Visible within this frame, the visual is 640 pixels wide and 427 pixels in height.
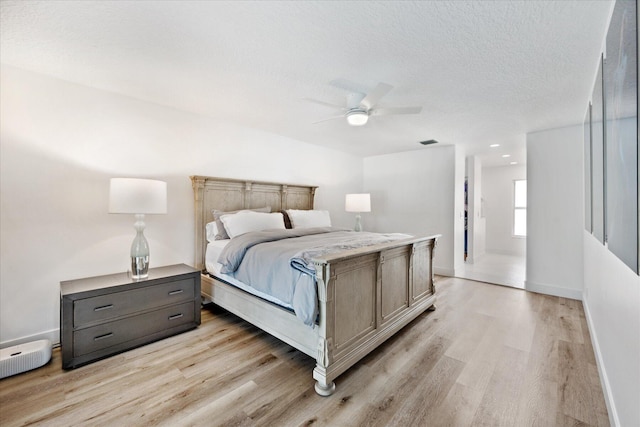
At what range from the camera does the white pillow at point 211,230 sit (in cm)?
323

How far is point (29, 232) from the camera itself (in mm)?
2289

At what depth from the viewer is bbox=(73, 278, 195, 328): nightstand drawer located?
2.09 metres

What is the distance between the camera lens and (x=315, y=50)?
6.44ft

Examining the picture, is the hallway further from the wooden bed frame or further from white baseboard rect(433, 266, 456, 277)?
the wooden bed frame

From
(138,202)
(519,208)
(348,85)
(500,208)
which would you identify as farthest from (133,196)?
(519,208)

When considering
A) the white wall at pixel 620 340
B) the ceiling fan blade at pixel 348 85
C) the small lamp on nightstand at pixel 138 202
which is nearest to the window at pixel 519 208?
the white wall at pixel 620 340

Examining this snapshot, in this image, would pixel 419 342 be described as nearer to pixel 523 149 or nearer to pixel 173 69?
pixel 173 69

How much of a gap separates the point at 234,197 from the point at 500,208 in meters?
6.98

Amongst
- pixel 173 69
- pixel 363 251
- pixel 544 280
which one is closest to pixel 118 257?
pixel 173 69

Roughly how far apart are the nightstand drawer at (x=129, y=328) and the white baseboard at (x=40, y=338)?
0.62m

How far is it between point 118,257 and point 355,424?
268cm

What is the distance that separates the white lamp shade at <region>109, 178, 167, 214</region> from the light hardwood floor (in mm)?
1216

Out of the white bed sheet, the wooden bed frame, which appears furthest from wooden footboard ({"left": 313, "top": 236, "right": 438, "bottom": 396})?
the white bed sheet

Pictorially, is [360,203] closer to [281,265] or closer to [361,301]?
[361,301]
